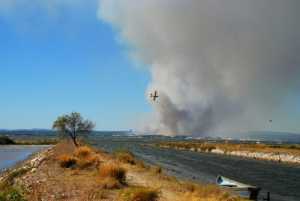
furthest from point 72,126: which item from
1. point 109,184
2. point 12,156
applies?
point 109,184

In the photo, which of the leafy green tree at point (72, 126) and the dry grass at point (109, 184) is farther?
the leafy green tree at point (72, 126)

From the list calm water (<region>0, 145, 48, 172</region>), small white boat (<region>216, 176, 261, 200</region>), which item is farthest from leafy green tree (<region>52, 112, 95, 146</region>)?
small white boat (<region>216, 176, 261, 200</region>)

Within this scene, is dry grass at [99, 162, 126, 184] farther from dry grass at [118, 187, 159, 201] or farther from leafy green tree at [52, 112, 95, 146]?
leafy green tree at [52, 112, 95, 146]

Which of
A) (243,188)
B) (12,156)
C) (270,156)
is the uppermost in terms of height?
(270,156)

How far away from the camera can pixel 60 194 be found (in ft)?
64.9

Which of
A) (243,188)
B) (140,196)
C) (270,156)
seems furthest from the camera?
(270,156)

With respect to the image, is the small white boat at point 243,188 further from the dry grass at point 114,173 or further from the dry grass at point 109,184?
the dry grass at point 109,184

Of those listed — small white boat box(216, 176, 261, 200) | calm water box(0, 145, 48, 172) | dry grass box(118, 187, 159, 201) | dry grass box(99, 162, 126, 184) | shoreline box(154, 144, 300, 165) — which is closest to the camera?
dry grass box(118, 187, 159, 201)

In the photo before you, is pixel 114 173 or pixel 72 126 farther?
pixel 72 126

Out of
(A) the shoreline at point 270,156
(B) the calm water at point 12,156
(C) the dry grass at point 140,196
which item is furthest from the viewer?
(A) the shoreline at point 270,156

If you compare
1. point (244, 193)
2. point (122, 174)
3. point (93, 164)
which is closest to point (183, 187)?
point (122, 174)

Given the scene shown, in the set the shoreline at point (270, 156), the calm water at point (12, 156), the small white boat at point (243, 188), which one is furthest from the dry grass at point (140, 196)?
the shoreline at point (270, 156)

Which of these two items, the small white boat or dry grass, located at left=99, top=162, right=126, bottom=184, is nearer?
dry grass, located at left=99, top=162, right=126, bottom=184

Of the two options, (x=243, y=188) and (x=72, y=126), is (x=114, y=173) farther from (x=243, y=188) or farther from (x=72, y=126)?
(x=72, y=126)
